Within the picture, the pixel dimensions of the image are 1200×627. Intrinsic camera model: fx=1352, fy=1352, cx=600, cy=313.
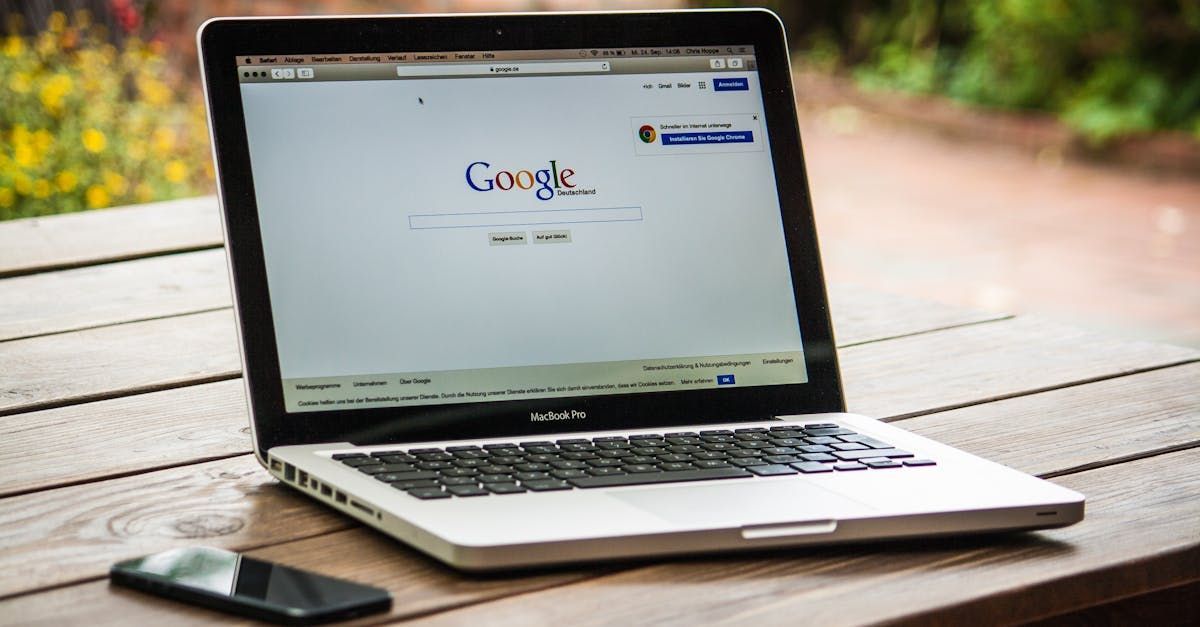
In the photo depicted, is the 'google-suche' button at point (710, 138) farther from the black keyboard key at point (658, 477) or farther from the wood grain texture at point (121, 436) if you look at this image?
the wood grain texture at point (121, 436)

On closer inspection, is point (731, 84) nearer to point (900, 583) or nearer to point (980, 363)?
point (980, 363)

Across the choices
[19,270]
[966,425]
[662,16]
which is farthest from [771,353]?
[19,270]

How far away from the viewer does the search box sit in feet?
3.82

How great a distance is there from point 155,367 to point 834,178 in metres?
5.44

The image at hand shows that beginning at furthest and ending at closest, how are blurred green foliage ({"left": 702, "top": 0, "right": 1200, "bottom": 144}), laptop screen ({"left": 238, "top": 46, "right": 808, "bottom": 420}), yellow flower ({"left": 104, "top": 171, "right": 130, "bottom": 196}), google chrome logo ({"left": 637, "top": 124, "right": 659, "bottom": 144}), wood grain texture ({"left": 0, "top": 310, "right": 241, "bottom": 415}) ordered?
blurred green foliage ({"left": 702, "top": 0, "right": 1200, "bottom": 144}) → yellow flower ({"left": 104, "top": 171, "right": 130, "bottom": 196}) → wood grain texture ({"left": 0, "top": 310, "right": 241, "bottom": 415}) → google chrome logo ({"left": 637, "top": 124, "right": 659, "bottom": 144}) → laptop screen ({"left": 238, "top": 46, "right": 808, "bottom": 420})

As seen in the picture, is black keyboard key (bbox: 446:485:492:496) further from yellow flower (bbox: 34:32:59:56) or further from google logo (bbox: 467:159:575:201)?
yellow flower (bbox: 34:32:59:56)

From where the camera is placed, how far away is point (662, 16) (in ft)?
4.16

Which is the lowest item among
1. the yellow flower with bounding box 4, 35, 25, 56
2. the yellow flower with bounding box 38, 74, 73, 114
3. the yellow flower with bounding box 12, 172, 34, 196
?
the yellow flower with bounding box 12, 172, 34, 196

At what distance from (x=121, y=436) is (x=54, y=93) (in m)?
2.98

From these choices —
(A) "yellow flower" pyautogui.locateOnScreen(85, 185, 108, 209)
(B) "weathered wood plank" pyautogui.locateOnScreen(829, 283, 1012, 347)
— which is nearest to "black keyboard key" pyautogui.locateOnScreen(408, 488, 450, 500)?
(B) "weathered wood plank" pyautogui.locateOnScreen(829, 283, 1012, 347)

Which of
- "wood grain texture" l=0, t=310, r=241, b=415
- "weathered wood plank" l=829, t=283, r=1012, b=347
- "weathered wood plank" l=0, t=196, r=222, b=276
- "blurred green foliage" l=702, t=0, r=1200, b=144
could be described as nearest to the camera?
"wood grain texture" l=0, t=310, r=241, b=415

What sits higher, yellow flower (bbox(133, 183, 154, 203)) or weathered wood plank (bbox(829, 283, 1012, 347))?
yellow flower (bbox(133, 183, 154, 203))

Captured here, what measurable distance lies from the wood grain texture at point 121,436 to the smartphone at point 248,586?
0.25 metres

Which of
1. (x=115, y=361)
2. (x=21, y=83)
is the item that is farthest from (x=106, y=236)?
(x=21, y=83)
